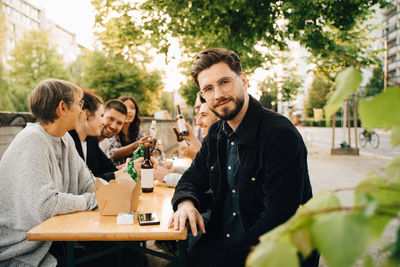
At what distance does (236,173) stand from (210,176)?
26 cm

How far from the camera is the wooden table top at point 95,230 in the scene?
177cm

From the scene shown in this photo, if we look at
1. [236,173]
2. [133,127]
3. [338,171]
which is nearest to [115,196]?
[236,173]

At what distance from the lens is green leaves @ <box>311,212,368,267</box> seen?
0.33 metres

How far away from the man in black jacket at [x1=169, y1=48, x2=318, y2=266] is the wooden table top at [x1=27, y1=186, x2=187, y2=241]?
11 cm

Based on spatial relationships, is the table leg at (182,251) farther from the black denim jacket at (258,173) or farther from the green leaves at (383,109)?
the green leaves at (383,109)

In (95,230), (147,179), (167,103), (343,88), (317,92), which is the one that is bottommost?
(95,230)

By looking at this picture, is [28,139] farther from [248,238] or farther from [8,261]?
[248,238]

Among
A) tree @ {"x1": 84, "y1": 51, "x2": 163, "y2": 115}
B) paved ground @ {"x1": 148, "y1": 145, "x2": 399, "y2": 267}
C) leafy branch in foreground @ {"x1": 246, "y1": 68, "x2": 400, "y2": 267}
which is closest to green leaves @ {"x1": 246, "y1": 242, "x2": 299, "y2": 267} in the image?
leafy branch in foreground @ {"x1": 246, "y1": 68, "x2": 400, "y2": 267}

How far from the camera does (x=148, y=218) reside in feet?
6.56

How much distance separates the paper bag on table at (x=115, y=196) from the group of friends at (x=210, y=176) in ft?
0.34

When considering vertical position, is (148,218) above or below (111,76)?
below

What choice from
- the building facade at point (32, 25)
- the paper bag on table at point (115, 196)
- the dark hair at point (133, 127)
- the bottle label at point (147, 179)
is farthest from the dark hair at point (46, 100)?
the building facade at point (32, 25)

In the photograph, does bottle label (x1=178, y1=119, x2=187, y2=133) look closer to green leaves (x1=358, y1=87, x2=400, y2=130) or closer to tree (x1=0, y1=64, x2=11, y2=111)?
green leaves (x1=358, y1=87, x2=400, y2=130)

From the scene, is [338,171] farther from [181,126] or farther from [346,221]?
[346,221]
